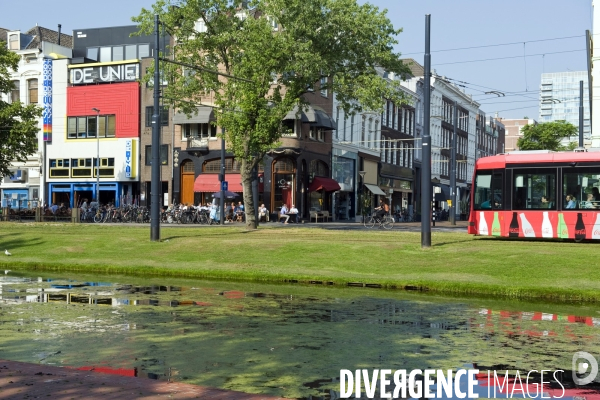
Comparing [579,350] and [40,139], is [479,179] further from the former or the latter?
[40,139]

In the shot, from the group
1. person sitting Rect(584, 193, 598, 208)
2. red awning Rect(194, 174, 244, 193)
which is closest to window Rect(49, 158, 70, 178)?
red awning Rect(194, 174, 244, 193)

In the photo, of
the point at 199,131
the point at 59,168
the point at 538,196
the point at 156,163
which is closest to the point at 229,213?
the point at 199,131

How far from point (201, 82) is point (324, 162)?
28.0 m

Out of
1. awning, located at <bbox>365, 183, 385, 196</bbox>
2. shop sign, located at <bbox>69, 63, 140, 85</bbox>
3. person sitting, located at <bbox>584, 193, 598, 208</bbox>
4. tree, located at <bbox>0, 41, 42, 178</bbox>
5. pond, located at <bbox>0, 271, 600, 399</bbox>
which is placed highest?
shop sign, located at <bbox>69, 63, 140, 85</bbox>

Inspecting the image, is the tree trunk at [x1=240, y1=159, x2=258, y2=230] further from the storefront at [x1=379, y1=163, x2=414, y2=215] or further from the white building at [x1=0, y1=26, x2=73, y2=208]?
the storefront at [x1=379, y1=163, x2=414, y2=215]

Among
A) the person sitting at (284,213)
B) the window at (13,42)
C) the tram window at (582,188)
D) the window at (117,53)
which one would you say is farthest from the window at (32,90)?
the tram window at (582,188)

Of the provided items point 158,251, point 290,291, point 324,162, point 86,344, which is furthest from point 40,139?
point 86,344

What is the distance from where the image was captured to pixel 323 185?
63.1m

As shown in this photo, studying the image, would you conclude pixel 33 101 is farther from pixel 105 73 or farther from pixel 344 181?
pixel 344 181

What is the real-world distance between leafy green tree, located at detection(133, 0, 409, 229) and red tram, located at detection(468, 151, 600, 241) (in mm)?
8022

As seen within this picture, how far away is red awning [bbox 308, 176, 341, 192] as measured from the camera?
62938 millimetres

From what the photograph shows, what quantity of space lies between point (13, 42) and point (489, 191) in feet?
184

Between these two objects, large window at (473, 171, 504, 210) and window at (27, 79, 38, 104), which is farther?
window at (27, 79, 38, 104)

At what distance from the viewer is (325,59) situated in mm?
36469
